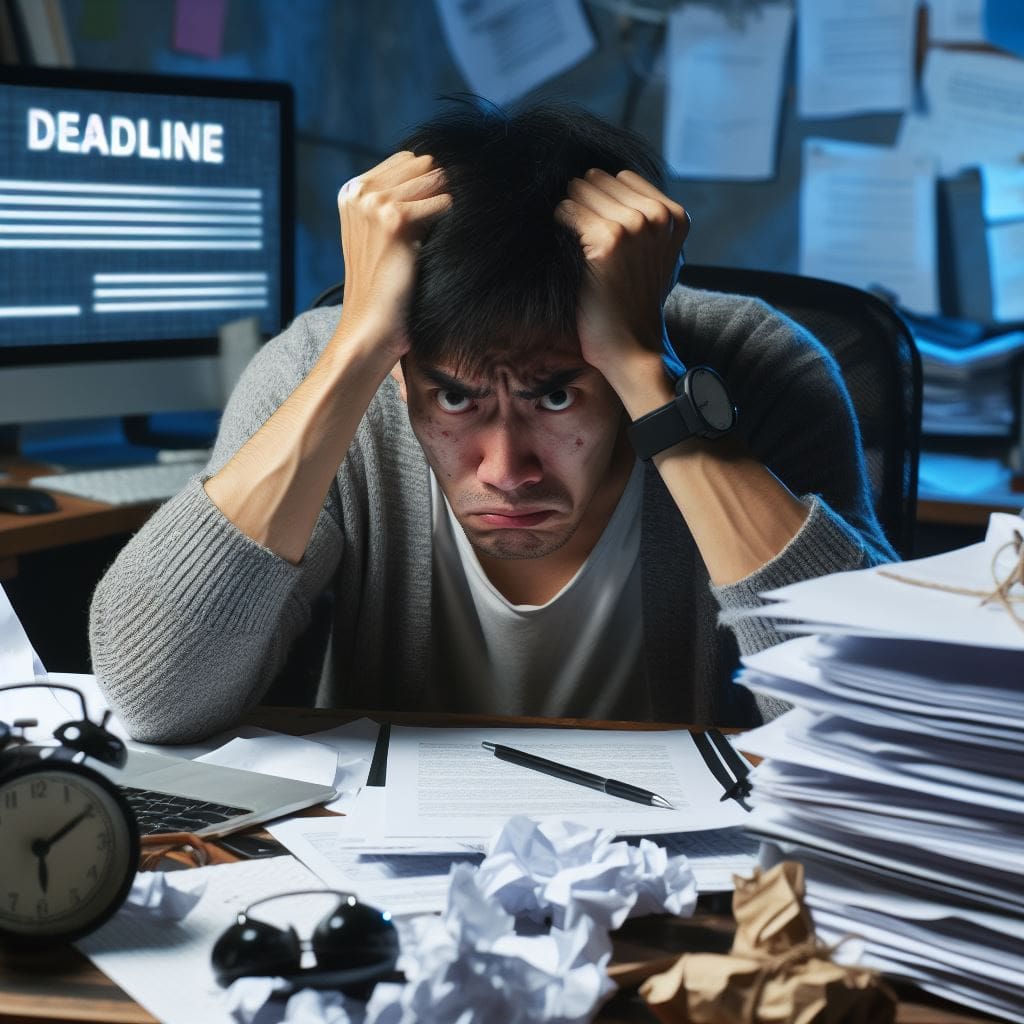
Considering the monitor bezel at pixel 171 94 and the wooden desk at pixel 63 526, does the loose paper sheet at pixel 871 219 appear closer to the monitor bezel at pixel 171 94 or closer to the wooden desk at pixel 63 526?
the monitor bezel at pixel 171 94

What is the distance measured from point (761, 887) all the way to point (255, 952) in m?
0.22

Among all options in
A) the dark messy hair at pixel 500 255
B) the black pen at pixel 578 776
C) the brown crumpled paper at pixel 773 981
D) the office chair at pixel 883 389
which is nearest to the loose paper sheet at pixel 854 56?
the office chair at pixel 883 389

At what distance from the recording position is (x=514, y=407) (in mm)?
1099

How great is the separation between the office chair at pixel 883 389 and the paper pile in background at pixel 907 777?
2.33 ft

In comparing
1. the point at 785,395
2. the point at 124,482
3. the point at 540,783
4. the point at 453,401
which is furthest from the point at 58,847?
the point at 124,482

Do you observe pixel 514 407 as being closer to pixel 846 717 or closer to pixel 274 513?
pixel 274 513

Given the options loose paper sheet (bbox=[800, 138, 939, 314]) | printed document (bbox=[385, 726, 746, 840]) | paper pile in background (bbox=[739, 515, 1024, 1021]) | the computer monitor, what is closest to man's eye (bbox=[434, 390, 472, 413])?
printed document (bbox=[385, 726, 746, 840])

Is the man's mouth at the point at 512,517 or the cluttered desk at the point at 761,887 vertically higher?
the man's mouth at the point at 512,517

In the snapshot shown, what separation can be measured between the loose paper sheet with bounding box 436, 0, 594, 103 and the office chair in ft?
4.23

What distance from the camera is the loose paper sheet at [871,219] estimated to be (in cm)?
241

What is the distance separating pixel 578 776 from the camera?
91 centimetres

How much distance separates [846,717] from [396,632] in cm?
67

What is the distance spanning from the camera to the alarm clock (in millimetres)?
663

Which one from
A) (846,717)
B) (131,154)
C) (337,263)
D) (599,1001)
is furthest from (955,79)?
(599,1001)
